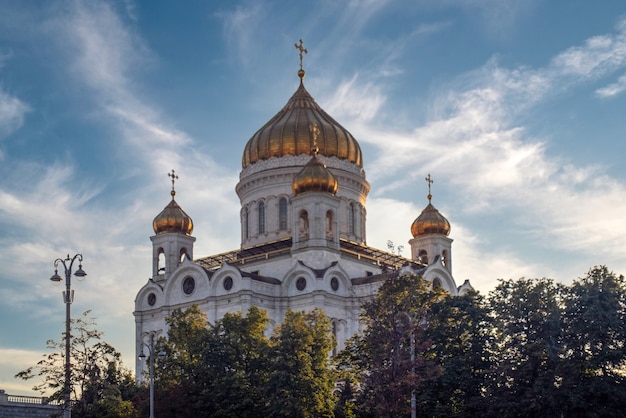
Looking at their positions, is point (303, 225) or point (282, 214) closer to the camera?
point (303, 225)

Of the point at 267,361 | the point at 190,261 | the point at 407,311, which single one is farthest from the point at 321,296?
the point at 407,311

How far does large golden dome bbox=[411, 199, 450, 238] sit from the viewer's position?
66.8 m

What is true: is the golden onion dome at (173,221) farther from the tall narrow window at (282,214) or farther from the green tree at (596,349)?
the green tree at (596,349)

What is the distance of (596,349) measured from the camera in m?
38.9

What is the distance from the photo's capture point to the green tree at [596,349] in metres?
38.2

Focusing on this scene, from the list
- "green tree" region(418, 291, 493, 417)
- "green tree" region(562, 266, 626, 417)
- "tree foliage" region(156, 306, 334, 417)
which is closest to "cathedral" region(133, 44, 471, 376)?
"tree foliage" region(156, 306, 334, 417)

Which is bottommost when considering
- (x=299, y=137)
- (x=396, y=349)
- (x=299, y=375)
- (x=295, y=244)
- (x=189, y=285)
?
(x=299, y=375)

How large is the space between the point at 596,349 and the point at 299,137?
30.0m

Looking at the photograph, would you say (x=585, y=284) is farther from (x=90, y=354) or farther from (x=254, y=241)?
(x=254, y=241)

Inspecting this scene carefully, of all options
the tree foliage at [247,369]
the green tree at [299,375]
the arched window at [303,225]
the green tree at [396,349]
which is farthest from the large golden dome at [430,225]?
the green tree at [396,349]

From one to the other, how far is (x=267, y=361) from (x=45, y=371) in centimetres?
916

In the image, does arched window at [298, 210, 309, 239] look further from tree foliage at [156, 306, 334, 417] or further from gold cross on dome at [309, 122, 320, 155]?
tree foliage at [156, 306, 334, 417]

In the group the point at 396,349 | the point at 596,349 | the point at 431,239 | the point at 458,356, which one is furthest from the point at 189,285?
the point at 596,349

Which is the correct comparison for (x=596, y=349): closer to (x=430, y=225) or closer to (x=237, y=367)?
(x=237, y=367)
